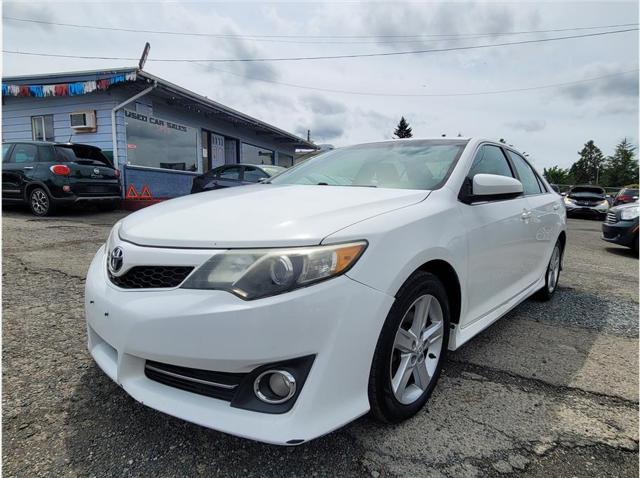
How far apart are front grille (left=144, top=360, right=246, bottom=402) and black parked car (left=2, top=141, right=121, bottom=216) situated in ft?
25.2

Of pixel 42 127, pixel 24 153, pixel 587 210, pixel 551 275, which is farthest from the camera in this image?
pixel 587 210

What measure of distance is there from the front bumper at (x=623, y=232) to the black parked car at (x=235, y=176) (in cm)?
671

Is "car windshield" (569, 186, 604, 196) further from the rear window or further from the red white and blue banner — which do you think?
the rear window

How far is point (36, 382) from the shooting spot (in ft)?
7.13

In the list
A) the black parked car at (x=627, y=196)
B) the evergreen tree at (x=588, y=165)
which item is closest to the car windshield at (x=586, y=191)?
the black parked car at (x=627, y=196)

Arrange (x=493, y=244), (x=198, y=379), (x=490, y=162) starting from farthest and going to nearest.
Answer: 1. (x=490, y=162)
2. (x=493, y=244)
3. (x=198, y=379)

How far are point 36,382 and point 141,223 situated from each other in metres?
1.04

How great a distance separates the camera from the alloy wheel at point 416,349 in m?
1.89

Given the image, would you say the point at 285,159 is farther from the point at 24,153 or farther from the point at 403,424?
Result: the point at 403,424

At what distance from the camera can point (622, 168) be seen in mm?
64562

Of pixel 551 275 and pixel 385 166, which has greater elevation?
pixel 385 166

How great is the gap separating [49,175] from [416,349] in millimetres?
8250

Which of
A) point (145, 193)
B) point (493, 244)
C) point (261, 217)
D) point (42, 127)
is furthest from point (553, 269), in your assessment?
point (42, 127)

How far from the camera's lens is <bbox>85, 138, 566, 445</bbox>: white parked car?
4.82 feet
